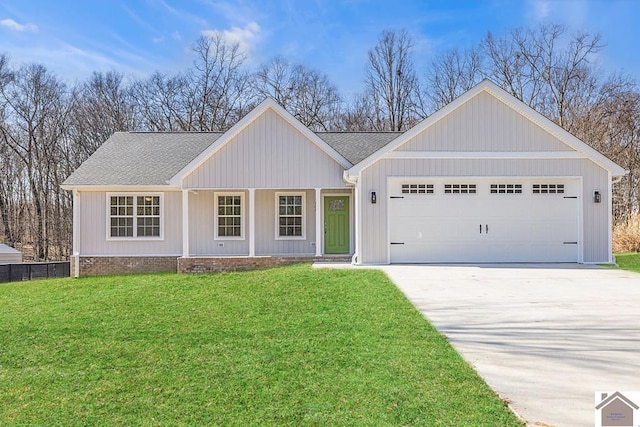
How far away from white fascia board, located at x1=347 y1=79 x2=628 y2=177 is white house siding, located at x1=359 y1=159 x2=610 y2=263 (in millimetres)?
205

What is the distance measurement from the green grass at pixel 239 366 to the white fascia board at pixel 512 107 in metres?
5.29

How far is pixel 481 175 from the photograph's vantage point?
38.4ft

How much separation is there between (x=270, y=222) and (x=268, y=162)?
209 cm

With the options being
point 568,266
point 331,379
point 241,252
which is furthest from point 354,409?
point 241,252

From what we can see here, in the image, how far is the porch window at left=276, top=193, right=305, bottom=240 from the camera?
14.1 m

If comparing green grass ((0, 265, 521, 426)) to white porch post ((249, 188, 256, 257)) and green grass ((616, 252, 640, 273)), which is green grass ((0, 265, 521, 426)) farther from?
green grass ((616, 252, 640, 273))

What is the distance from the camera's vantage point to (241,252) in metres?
14.0

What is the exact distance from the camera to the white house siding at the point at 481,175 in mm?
11672

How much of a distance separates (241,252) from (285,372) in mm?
10187

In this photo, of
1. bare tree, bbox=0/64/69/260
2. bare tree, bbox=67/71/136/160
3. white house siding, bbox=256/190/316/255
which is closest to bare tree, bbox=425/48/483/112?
white house siding, bbox=256/190/316/255

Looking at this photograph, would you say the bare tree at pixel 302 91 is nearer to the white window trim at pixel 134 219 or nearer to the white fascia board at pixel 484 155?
the white window trim at pixel 134 219

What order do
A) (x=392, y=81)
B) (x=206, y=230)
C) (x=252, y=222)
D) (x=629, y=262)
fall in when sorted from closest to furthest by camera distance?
(x=629, y=262) → (x=252, y=222) → (x=206, y=230) → (x=392, y=81)

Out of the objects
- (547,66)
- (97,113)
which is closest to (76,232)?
(97,113)

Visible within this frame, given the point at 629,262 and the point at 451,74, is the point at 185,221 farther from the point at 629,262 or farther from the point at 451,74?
the point at 451,74
